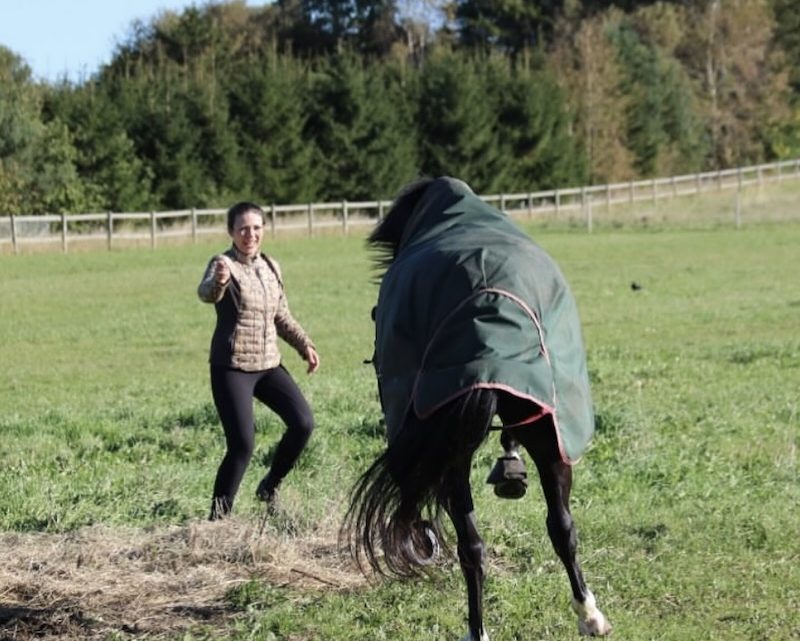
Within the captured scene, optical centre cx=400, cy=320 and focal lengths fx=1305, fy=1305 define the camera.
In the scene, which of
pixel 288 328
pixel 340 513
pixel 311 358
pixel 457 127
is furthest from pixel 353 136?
pixel 340 513

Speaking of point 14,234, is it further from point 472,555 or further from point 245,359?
point 472,555

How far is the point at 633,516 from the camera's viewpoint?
288 inches

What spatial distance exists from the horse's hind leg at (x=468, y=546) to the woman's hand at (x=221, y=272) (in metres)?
2.46

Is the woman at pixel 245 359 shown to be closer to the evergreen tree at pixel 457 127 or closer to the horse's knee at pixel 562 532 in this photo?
the horse's knee at pixel 562 532

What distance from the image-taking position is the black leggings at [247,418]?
744 centimetres

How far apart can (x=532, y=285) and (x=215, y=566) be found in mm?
2127

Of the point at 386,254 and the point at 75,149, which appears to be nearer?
the point at 386,254

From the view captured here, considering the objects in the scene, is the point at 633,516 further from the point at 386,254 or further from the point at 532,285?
the point at 532,285

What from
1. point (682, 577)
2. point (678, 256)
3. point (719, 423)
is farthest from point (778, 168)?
point (682, 577)

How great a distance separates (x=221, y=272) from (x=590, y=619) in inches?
122

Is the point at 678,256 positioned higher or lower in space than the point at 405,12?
lower

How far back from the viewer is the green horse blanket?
16.6ft

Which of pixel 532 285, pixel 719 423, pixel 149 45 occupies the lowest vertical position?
pixel 719 423

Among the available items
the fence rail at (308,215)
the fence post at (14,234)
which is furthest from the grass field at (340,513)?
the fence rail at (308,215)
